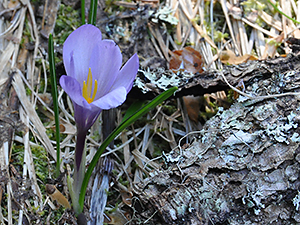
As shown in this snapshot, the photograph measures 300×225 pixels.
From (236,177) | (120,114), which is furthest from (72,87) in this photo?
(120,114)

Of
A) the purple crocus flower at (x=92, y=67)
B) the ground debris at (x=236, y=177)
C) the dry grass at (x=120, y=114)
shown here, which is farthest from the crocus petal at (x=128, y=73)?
the dry grass at (x=120, y=114)

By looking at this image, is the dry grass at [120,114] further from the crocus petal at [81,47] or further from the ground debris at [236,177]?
the crocus petal at [81,47]

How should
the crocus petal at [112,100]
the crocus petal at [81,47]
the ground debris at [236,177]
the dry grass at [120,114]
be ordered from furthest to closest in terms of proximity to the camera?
the dry grass at [120,114] → the ground debris at [236,177] → the crocus petal at [81,47] → the crocus petal at [112,100]

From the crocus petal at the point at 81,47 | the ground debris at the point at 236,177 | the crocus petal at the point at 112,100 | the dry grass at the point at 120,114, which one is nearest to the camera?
the crocus petal at the point at 112,100

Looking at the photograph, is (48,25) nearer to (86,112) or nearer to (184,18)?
(184,18)

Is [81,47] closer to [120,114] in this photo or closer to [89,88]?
[89,88]

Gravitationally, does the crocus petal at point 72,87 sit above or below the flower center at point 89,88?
above

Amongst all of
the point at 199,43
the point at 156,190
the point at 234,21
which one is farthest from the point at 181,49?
the point at 156,190
